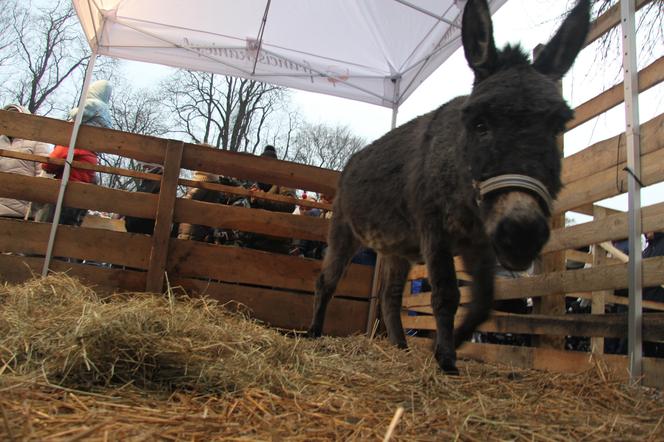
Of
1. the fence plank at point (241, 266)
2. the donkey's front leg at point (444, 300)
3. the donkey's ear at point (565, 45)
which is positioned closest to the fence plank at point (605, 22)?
the donkey's ear at point (565, 45)

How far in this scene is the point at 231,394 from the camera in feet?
5.99

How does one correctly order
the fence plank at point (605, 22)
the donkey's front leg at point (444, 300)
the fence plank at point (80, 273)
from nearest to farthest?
the donkey's front leg at point (444, 300) < the fence plank at point (605, 22) < the fence plank at point (80, 273)

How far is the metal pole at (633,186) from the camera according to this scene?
2.83m

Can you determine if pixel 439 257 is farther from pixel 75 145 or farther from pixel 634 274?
pixel 75 145

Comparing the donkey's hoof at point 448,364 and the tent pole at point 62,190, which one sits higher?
the tent pole at point 62,190

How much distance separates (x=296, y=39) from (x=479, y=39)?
4517 millimetres

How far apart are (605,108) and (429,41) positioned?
3.30 metres

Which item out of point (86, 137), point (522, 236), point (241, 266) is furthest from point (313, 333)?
point (86, 137)

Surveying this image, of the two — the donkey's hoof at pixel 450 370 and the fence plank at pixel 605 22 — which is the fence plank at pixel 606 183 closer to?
the fence plank at pixel 605 22

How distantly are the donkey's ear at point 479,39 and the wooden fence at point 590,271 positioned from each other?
1.10 meters

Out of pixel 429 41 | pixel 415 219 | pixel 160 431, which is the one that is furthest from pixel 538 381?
pixel 429 41

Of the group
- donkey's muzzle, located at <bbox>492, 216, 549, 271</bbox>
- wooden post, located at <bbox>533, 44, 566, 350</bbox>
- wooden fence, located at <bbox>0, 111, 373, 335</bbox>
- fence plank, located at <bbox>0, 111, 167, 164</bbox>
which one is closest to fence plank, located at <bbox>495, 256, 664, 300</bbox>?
wooden post, located at <bbox>533, 44, 566, 350</bbox>

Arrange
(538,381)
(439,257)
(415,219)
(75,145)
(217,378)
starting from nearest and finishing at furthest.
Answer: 1. (217,378)
2. (538,381)
3. (439,257)
4. (415,219)
5. (75,145)

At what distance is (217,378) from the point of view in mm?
1942
